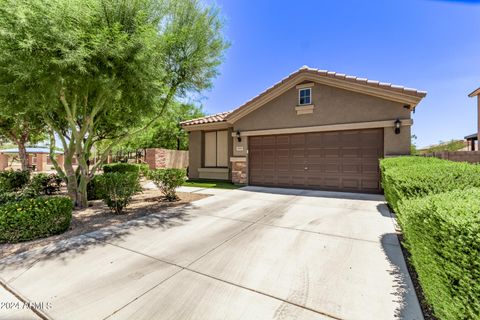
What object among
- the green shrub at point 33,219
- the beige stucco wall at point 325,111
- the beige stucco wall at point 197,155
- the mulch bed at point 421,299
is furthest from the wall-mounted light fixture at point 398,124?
the green shrub at point 33,219

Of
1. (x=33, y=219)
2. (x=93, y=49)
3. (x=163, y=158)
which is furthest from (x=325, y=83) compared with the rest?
(x=163, y=158)

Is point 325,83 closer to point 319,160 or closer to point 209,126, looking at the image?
point 319,160

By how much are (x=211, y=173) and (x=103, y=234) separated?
9045 mm

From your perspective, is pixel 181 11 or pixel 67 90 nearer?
pixel 67 90

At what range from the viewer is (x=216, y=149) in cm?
1399

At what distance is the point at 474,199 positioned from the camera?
79.9 inches

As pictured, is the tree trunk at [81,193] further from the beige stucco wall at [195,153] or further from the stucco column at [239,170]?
the beige stucco wall at [195,153]

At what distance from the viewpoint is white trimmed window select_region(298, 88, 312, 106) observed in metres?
10.5

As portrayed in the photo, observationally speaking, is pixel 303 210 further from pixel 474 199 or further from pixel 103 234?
pixel 103 234

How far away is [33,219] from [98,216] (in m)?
1.85

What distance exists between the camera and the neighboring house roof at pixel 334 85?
8.49 m

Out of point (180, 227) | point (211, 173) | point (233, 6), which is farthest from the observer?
Answer: point (211, 173)

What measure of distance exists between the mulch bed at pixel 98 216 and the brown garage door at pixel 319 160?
395 centimetres

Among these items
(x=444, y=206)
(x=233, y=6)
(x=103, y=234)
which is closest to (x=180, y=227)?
(x=103, y=234)
